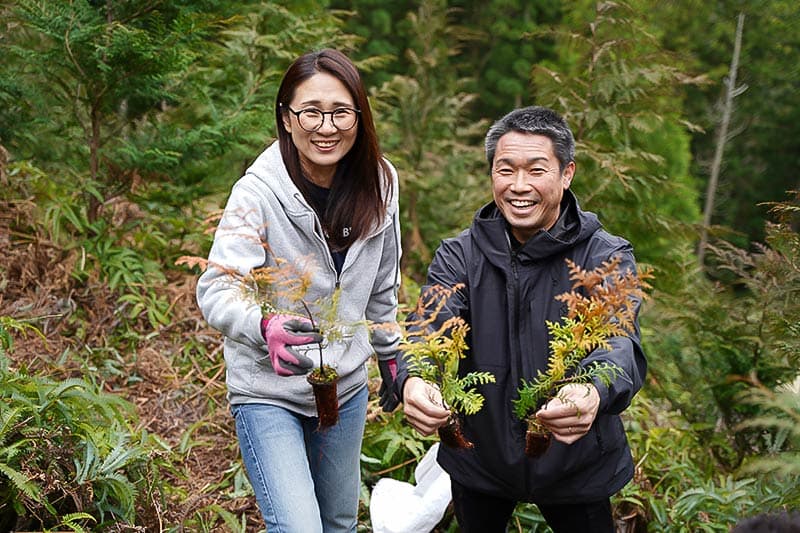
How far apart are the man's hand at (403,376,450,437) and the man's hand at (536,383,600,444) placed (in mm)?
299

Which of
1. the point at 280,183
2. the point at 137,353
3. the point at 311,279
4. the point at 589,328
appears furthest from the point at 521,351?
the point at 137,353

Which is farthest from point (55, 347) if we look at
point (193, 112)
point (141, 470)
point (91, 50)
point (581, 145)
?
point (581, 145)

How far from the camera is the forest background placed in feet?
10.0

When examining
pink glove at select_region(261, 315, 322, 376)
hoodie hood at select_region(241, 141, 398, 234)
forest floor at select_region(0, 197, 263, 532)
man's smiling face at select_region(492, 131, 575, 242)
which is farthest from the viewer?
forest floor at select_region(0, 197, 263, 532)

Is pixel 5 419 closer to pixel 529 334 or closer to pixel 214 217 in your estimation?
pixel 214 217

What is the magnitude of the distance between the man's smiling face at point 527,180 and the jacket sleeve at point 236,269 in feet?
2.75

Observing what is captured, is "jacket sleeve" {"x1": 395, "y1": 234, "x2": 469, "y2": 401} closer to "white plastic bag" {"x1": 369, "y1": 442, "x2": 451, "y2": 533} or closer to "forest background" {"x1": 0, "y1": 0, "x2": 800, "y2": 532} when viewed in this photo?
"forest background" {"x1": 0, "y1": 0, "x2": 800, "y2": 532}

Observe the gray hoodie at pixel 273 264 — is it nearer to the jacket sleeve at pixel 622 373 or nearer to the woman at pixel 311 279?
the woman at pixel 311 279

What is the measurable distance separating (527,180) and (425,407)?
2.81ft

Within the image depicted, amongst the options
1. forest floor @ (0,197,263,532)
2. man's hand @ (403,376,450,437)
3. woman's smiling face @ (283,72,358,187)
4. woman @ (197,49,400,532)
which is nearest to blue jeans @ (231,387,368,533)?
woman @ (197,49,400,532)

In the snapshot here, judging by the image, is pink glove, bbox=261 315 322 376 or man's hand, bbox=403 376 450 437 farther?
man's hand, bbox=403 376 450 437

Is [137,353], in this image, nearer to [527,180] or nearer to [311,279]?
[311,279]

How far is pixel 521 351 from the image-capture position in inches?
96.0

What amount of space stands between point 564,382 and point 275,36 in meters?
4.44
